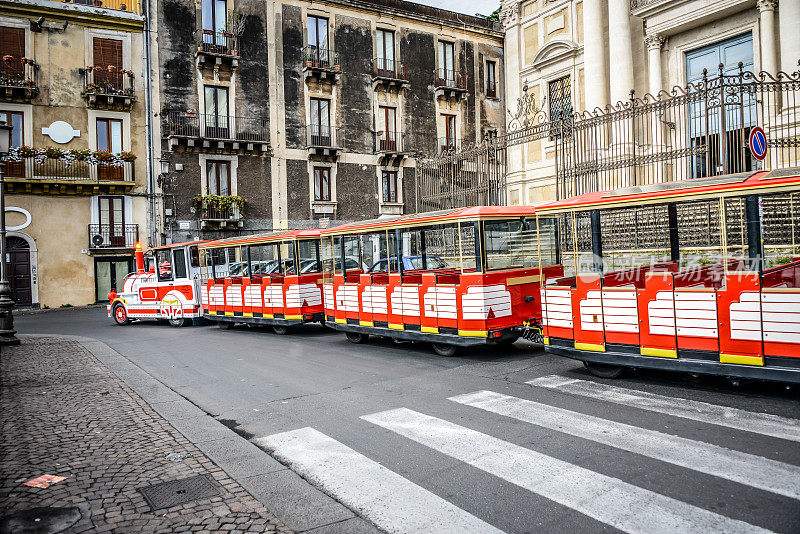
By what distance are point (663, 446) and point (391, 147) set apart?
30364 millimetres

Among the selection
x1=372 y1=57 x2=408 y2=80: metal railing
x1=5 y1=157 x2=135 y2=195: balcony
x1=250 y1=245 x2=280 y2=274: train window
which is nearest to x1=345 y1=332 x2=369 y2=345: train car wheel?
x1=250 y1=245 x2=280 y2=274: train window

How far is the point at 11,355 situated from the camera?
1289 centimetres

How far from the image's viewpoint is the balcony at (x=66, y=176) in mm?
26766

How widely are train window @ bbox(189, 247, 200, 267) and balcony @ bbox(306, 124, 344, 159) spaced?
45.6ft

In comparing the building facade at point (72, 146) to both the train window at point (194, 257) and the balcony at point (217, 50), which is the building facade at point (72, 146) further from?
the train window at point (194, 257)

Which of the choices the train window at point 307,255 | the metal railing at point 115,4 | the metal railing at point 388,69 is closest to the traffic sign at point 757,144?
the train window at point 307,255

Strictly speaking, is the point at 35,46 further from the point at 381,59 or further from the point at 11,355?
the point at 11,355

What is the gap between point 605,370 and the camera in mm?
8586

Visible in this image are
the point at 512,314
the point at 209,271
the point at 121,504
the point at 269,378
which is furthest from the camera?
the point at 209,271

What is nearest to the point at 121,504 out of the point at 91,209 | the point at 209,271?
the point at 209,271

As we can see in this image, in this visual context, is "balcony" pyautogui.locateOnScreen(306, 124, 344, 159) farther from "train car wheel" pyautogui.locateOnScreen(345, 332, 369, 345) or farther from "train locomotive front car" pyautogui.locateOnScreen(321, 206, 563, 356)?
"train car wheel" pyautogui.locateOnScreen(345, 332, 369, 345)

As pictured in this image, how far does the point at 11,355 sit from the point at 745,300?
1381 centimetres

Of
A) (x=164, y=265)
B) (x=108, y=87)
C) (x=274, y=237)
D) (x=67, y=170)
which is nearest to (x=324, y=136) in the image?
(x=108, y=87)

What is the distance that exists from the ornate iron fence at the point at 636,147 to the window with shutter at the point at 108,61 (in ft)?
57.7
